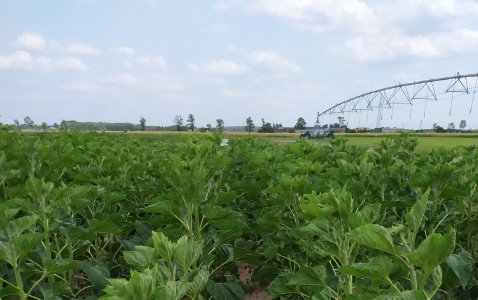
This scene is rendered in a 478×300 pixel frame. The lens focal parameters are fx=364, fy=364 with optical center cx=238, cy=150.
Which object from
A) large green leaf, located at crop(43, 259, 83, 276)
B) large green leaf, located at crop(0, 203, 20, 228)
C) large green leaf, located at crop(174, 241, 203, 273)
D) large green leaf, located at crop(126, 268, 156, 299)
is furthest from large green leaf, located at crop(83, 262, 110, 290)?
large green leaf, located at crop(126, 268, 156, 299)

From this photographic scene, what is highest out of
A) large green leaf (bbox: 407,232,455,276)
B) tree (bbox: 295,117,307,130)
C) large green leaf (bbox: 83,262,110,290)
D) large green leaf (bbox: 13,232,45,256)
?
tree (bbox: 295,117,307,130)

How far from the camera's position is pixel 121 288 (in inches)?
45.6

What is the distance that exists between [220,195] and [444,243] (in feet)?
6.06

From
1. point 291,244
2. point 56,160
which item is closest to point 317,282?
point 291,244

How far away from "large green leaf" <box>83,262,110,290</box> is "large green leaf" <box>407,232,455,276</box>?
7.05 feet

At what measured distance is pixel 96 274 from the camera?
2.62 meters

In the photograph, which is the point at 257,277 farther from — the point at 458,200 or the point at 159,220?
the point at 458,200

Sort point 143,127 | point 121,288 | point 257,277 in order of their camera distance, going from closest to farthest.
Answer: point 121,288, point 257,277, point 143,127

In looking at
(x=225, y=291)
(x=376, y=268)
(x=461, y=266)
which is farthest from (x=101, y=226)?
(x=461, y=266)

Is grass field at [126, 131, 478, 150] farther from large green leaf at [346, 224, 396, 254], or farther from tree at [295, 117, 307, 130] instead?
tree at [295, 117, 307, 130]

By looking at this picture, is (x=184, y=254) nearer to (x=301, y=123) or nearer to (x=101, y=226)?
(x=101, y=226)

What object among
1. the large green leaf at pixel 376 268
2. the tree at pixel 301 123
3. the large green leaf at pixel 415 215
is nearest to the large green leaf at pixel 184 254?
the large green leaf at pixel 376 268

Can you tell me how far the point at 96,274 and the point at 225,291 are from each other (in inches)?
37.1

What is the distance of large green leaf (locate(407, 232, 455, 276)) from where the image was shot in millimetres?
1168
